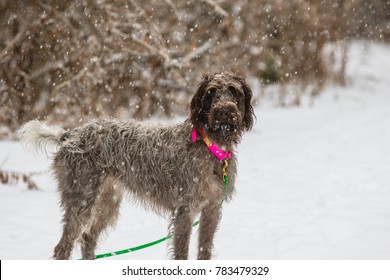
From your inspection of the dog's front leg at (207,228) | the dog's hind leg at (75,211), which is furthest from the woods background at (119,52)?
the dog's front leg at (207,228)

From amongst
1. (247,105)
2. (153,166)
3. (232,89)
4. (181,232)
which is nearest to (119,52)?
(153,166)

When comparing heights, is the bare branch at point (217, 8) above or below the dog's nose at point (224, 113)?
above

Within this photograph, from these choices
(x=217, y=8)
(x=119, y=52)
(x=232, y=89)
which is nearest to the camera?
(x=232, y=89)

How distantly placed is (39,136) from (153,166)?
1.16m

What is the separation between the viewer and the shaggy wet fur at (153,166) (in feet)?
15.1

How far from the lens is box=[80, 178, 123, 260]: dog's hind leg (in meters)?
5.21

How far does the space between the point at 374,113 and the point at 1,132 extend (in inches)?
451

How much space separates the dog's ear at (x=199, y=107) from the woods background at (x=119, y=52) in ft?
18.4

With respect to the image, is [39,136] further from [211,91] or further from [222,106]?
[222,106]

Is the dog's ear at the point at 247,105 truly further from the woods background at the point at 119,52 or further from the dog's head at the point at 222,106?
the woods background at the point at 119,52

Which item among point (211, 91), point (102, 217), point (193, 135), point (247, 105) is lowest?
point (102, 217)

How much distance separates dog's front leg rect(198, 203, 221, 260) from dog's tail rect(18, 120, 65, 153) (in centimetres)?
155

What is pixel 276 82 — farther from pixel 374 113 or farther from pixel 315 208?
pixel 315 208

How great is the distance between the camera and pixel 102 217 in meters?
5.31
